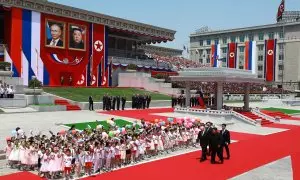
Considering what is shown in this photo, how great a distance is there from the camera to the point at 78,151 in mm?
12672

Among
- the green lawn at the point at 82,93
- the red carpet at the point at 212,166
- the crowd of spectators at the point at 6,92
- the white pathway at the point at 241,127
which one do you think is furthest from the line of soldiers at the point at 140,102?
the red carpet at the point at 212,166

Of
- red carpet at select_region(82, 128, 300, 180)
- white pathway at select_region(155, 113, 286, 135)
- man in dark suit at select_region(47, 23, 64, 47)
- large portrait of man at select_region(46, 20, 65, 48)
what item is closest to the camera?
red carpet at select_region(82, 128, 300, 180)

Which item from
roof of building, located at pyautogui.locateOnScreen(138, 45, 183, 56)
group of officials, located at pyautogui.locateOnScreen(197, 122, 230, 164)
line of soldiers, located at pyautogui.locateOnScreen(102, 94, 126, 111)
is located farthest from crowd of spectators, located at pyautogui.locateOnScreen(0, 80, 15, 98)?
roof of building, located at pyautogui.locateOnScreen(138, 45, 183, 56)

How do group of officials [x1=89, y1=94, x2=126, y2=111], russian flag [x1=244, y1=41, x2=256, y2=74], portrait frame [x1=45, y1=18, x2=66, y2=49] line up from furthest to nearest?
1. russian flag [x1=244, y1=41, x2=256, y2=74]
2. portrait frame [x1=45, y1=18, x2=66, y2=49]
3. group of officials [x1=89, y1=94, x2=126, y2=111]

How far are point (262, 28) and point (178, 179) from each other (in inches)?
3532

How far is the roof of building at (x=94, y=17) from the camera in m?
40.5

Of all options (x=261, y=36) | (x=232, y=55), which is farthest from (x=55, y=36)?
(x=261, y=36)

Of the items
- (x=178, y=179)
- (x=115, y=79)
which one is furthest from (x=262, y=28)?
(x=178, y=179)

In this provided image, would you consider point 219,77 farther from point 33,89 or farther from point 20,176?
point 20,176

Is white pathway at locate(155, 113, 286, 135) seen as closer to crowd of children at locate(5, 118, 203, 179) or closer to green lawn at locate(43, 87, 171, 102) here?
crowd of children at locate(5, 118, 203, 179)

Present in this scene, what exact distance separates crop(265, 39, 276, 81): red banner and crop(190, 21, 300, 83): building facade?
2.19 metres

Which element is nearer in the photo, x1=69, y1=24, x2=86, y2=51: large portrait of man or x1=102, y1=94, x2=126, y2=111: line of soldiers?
x1=102, y1=94, x2=126, y2=111: line of soldiers

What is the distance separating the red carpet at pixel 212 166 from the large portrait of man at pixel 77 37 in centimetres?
3058

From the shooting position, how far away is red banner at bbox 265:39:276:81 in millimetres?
72812
